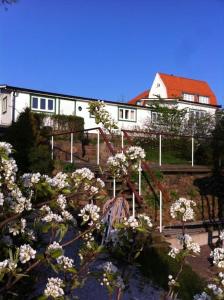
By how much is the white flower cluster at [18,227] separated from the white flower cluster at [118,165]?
699 millimetres

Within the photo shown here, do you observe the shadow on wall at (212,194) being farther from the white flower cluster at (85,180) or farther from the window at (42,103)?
the window at (42,103)

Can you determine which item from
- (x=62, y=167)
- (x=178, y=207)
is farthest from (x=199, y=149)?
(x=178, y=207)

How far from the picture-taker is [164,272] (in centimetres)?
667

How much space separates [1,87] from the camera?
24406 mm

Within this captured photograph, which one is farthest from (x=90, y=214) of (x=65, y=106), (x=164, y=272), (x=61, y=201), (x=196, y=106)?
(x=196, y=106)

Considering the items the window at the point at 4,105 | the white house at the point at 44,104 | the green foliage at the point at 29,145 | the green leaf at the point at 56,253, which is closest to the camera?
the green leaf at the point at 56,253

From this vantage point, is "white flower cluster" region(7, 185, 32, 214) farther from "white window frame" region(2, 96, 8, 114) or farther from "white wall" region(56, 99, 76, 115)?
"white wall" region(56, 99, 76, 115)

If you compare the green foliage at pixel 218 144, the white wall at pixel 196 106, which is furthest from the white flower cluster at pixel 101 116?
the white wall at pixel 196 106

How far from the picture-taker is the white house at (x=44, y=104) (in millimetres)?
25094

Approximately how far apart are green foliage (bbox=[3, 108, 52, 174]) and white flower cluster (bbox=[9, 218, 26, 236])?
284 inches

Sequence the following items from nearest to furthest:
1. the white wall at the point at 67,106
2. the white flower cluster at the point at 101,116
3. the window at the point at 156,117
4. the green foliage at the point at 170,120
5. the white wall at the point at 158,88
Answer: the white flower cluster at the point at 101,116 < the green foliage at the point at 170,120 < the window at the point at 156,117 < the white wall at the point at 67,106 < the white wall at the point at 158,88

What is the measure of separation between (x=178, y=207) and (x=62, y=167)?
7797mm

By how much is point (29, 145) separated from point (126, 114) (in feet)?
67.1

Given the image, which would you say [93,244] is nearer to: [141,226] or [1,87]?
[141,226]
